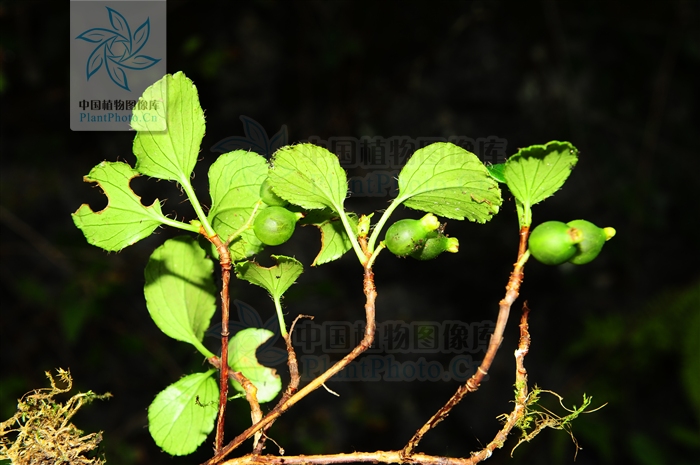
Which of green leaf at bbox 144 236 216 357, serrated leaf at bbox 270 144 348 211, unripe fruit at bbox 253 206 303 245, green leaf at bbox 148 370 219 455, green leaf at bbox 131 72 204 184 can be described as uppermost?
green leaf at bbox 131 72 204 184

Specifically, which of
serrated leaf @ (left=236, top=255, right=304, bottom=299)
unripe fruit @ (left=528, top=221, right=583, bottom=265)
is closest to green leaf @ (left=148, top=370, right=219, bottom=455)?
serrated leaf @ (left=236, top=255, right=304, bottom=299)

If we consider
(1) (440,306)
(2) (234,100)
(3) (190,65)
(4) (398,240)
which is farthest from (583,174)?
(4) (398,240)

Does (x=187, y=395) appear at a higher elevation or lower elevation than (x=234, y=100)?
lower

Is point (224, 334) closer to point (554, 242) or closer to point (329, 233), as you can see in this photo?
point (329, 233)

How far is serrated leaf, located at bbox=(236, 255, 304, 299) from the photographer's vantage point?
642mm

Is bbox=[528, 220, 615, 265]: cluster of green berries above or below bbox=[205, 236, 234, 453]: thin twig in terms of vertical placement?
above

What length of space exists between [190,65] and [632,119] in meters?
2.21

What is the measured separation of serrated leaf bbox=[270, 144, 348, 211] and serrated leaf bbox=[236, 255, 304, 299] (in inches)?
2.9

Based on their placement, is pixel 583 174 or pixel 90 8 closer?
pixel 90 8

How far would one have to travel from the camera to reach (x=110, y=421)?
8.75 feet

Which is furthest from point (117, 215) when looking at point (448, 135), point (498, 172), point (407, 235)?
point (448, 135)

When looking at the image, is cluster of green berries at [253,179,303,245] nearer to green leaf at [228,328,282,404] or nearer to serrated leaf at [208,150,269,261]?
serrated leaf at [208,150,269,261]

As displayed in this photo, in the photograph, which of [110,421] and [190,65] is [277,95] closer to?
[190,65]

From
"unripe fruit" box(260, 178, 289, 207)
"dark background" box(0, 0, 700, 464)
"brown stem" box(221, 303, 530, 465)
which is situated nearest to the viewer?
"brown stem" box(221, 303, 530, 465)
